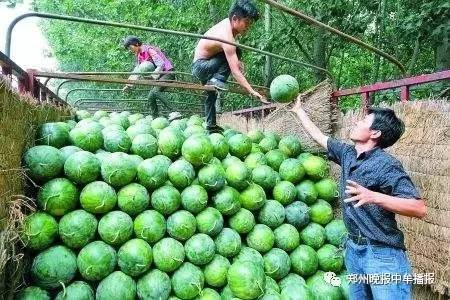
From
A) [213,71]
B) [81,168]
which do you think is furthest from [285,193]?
[213,71]

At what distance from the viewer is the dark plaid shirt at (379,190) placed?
280 centimetres

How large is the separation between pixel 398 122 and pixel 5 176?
271 cm

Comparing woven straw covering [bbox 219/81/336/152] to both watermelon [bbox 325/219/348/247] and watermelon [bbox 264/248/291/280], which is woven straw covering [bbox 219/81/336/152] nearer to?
watermelon [bbox 325/219/348/247]

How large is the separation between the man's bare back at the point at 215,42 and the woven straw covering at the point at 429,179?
2.34m

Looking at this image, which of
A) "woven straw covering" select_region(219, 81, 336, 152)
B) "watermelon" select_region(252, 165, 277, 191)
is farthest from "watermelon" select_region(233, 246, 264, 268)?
"woven straw covering" select_region(219, 81, 336, 152)

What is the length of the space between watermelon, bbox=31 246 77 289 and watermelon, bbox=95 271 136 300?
0.24 meters

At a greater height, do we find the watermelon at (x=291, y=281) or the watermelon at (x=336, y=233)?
the watermelon at (x=336, y=233)

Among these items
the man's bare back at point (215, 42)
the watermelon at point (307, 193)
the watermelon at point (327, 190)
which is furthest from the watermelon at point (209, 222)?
the man's bare back at point (215, 42)

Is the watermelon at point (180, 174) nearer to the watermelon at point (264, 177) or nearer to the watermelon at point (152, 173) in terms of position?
the watermelon at point (152, 173)

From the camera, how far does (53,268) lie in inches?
119

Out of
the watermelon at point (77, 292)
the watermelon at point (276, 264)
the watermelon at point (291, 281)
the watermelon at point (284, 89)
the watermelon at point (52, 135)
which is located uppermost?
the watermelon at point (284, 89)

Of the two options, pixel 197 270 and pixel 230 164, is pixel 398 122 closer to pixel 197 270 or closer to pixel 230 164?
pixel 230 164

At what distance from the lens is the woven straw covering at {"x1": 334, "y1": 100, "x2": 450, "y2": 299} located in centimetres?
318

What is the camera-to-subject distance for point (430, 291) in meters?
3.44
